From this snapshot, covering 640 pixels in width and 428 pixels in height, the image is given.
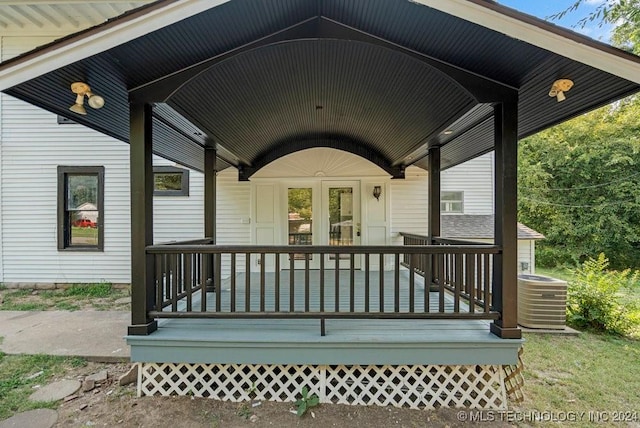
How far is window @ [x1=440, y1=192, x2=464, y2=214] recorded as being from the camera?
24.6 feet

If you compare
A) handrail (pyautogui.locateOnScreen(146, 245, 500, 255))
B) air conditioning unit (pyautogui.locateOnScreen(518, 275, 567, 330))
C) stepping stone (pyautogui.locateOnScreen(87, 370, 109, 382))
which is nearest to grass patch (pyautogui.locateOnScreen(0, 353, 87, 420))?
stepping stone (pyautogui.locateOnScreen(87, 370, 109, 382))

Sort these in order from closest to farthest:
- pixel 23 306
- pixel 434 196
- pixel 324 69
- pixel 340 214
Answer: pixel 324 69
pixel 434 196
pixel 23 306
pixel 340 214

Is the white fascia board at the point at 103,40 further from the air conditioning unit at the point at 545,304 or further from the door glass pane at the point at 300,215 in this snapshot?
the air conditioning unit at the point at 545,304

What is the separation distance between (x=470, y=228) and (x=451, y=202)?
793mm

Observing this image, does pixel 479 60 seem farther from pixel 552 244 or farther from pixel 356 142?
pixel 552 244

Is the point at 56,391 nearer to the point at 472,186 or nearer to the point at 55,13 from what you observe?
the point at 55,13

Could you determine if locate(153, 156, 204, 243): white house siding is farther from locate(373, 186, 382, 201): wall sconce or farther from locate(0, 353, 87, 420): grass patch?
locate(373, 186, 382, 201): wall sconce

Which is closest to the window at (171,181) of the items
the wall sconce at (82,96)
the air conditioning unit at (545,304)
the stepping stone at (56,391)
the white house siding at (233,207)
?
the white house siding at (233,207)

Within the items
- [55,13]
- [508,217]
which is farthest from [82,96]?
[55,13]

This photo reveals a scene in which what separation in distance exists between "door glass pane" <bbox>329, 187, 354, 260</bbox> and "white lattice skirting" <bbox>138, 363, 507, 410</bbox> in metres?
3.67

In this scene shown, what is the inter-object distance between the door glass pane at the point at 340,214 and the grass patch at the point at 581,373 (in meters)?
3.54

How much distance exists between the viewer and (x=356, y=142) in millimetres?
6203

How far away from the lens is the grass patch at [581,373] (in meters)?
3.06

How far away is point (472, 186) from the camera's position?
744 centimetres
